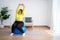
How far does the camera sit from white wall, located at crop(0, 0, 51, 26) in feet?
30.8

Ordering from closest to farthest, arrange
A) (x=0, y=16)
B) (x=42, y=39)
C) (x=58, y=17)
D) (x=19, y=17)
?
1. (x=42, y=39)
2. (x=19, y=17)
3. (x=58, y=17)
4. (x=0, y=16)

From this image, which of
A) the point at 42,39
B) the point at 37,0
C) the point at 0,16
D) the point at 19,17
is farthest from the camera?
the point at 37,0

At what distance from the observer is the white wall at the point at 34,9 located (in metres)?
9.39

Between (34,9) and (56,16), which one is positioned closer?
(56,16)

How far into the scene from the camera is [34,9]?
9523 mm

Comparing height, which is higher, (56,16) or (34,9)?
(34,9)

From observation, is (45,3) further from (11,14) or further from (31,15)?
(11,14)

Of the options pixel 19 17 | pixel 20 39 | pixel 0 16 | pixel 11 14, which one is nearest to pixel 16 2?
pixel 11 14

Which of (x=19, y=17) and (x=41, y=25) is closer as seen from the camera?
(x=19, y=17)

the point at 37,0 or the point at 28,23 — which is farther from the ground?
the point at 37,0

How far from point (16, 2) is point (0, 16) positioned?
59.5 inches

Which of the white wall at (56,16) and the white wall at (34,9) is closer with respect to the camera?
the white wall at (56,16)

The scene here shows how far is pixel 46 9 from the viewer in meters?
9.48

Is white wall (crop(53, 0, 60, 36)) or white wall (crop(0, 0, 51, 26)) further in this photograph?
white wall (crop(0, 0, 51, 26))
